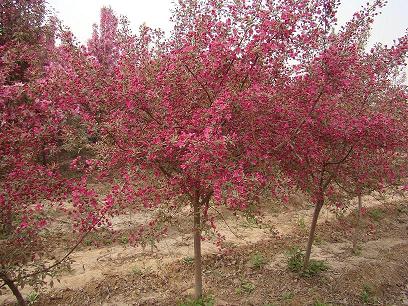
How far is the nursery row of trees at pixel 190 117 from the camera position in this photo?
5059mm

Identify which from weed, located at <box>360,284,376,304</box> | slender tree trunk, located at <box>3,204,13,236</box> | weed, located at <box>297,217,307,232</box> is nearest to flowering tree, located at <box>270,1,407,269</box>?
weed, located at <box>360,284,376,304</box>

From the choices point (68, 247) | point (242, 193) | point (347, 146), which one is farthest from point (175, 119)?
point (68, 247)

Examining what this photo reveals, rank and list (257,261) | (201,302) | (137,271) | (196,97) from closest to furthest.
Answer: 1. (196,97)
2. (201,302)
3. (137,271)
4. (257,261)

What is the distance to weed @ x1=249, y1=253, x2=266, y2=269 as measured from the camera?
9.77 m

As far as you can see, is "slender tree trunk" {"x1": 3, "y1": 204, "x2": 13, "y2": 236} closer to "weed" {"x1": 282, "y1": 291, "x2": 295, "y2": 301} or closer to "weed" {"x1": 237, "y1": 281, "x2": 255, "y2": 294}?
"weed" {"x1": 237, "y1": 281, "x2": 255, "y2": 294}

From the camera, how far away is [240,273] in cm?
941

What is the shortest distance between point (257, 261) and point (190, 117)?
223 inches

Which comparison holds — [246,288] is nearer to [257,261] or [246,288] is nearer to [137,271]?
[257,261]

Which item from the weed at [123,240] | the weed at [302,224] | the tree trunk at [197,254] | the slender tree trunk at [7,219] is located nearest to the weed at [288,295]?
the tree trunk at [197,254]

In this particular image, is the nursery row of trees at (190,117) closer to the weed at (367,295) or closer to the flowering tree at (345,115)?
the flowering tree at (345,115)

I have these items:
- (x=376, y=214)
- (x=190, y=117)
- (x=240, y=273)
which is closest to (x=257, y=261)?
(x=240, y=273)

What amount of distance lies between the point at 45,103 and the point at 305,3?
4.38m

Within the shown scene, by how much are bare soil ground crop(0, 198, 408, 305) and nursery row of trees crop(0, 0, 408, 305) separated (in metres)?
1.59

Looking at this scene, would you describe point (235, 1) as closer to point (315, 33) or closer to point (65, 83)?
point (315, 33)
